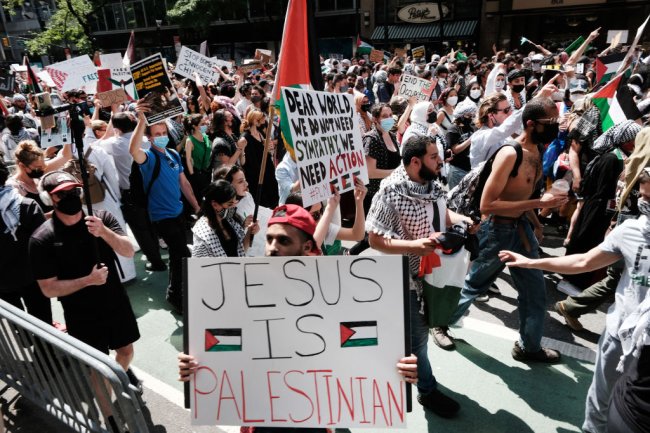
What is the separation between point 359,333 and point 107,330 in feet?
6.71

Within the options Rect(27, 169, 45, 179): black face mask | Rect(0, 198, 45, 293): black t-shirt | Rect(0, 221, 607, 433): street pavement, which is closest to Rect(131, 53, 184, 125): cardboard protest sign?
Rect(27, 169, 45, 179): black face mask

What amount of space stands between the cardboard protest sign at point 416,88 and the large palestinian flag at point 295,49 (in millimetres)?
4853

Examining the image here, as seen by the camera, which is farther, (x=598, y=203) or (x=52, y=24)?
(x=52, y=24)

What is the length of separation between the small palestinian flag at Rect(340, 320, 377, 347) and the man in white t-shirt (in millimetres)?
1189

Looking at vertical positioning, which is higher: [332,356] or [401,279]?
[401,279]

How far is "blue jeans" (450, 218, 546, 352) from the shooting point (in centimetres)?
360

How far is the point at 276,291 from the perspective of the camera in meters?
1.93

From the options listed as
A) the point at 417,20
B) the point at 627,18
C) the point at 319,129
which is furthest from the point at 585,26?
the point at 319,129

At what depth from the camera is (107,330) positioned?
3.13 m

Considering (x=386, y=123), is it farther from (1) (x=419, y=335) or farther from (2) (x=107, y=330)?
(2) (x=107, y=330)

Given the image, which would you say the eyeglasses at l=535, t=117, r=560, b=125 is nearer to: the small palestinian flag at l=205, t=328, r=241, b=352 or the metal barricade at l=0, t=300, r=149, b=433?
the small palestinian flag at l=205, t=328, r=241, b=352

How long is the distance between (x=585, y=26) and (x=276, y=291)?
32405 mm

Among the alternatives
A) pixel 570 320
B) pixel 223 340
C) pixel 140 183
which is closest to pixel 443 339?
pixel 570 320

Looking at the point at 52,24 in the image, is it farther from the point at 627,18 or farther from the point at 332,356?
the point at 332,356
